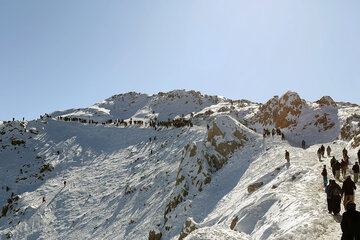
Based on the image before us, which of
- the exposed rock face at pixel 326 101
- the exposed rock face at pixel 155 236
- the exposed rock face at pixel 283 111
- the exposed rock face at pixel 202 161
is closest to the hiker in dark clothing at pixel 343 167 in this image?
the exposed rock face at pixel 202 161

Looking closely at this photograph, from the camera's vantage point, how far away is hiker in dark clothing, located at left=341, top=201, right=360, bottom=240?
25.2ft

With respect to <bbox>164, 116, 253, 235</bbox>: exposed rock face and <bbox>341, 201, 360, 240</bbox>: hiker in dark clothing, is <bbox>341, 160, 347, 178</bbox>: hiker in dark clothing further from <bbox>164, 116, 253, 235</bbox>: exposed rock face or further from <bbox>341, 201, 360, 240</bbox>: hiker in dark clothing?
<bbox>164, 116, 253, 235</bbox>: exposed rock face

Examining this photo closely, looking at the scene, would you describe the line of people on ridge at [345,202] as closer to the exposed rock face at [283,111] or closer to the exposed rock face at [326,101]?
the exposed rock face at [283,111]

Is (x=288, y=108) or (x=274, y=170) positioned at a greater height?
(x=288, y=108)

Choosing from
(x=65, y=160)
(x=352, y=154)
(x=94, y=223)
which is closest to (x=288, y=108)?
(x=352, y=154)

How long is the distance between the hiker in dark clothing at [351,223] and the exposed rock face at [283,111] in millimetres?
50103

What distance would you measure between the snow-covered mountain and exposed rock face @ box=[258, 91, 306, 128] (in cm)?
29

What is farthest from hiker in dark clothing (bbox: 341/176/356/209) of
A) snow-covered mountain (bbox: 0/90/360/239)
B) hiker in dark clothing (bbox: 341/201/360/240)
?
hiker in dark clothing (bbox: 341/201/360/240)

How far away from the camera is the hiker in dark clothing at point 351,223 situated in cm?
768

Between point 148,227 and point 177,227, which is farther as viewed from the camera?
point 148,227

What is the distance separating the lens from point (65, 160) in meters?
61.5

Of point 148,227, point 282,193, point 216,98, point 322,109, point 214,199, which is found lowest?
point 148,227

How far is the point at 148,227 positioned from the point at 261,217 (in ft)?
68.3

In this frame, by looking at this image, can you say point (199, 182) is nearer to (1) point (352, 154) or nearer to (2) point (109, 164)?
(1) point (352, 154)
